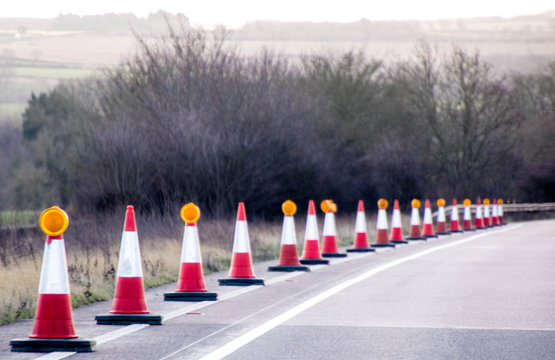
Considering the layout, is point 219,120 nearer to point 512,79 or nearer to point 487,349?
point 487,349

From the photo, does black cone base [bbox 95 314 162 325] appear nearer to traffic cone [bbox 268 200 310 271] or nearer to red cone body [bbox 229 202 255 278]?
red cone body [bbox 229 202 255 278]

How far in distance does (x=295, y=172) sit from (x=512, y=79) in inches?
1580

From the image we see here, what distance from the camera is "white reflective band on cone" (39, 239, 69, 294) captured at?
24.7 feet

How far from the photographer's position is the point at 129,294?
887 cm

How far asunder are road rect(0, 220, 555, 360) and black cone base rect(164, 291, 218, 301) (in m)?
0.16

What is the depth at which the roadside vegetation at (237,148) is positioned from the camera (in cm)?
2123

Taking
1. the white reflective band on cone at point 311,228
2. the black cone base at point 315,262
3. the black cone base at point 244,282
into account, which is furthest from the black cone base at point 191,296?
the black cone base at point 315,262

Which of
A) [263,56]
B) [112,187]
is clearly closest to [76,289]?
[112,187]

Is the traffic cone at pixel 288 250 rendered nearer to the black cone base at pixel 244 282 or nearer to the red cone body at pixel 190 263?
the black cone base at pixel 244 282

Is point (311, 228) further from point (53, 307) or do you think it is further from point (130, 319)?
point (53, 307)

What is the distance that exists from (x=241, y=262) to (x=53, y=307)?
5.45 m

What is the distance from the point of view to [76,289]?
451 inches

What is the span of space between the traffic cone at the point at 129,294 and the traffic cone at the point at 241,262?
362 cm

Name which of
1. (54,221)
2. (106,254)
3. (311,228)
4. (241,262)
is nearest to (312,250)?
(311,228)
